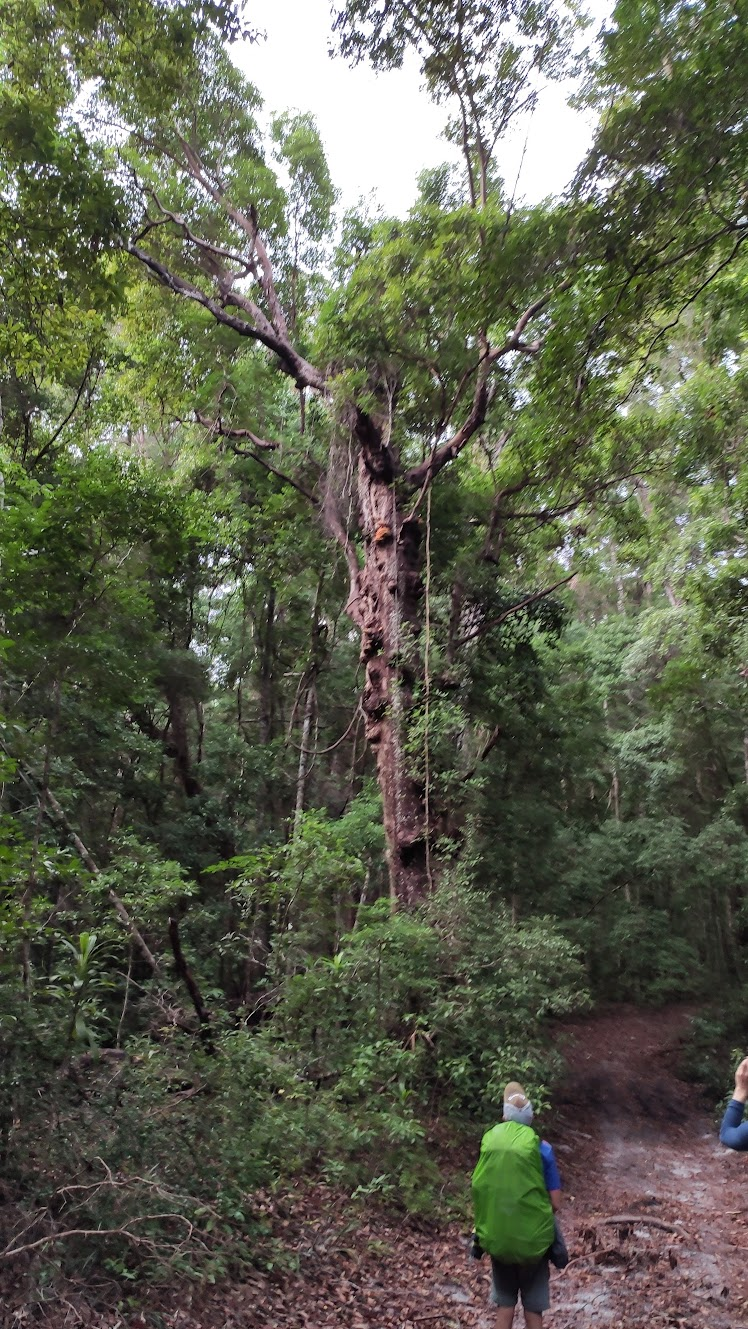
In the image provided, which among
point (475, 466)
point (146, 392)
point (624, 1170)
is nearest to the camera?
point (624, 1170)

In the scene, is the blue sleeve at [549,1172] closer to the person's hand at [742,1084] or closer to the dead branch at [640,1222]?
the person's hand at [742,1084]

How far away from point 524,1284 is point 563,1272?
8.04 feet

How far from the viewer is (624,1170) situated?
985 cm

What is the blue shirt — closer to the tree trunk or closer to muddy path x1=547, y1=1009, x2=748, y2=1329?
muddy path x1=547, y1=1009, x2=748, y2=1329

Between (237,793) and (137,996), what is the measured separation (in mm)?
4464

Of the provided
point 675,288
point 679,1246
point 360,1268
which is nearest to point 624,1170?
point 679,1246

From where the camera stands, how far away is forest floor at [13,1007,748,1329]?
15.2 feet

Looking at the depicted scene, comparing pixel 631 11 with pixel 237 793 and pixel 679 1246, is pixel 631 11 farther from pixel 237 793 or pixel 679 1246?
pixel 237 793

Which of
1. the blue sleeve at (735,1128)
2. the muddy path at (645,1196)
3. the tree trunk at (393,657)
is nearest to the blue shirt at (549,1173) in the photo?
the blue sleeve at (735,1128)

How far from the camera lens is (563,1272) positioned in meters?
5.99

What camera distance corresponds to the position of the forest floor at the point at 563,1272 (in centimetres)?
464

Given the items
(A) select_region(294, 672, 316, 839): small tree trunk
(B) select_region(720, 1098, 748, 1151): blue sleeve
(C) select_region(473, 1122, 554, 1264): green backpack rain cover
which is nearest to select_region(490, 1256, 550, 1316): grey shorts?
(C) select_region(473, 1122, 554, 1264): green backpack rain cover

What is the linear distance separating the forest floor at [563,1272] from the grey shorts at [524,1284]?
1173 millimetres

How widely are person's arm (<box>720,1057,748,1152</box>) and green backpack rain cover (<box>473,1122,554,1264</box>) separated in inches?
51.5
